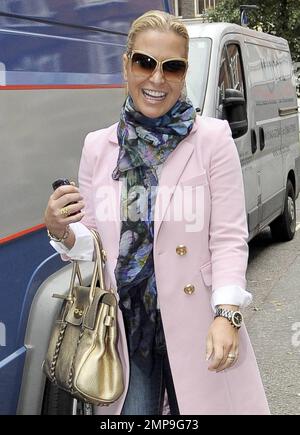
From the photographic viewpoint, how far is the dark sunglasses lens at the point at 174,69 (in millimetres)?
1982

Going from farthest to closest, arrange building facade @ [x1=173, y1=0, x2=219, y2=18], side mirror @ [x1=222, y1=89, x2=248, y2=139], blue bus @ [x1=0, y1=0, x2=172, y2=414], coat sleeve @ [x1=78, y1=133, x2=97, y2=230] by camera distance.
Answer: building facade @ [x1=173, y1=0, x2=219, y2=18] < side mirror @ [x1=222, y1=89, x2=248, y2=139] < blue bus @ [x1=0, y1=0, x2=172, y2=414] < coat sleeve @ [x1=78, y1=133, x2=97, y2=230]

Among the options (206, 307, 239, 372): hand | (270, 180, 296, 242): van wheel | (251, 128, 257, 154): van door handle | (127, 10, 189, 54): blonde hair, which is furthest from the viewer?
(270, 180, 296, 242): van wheel

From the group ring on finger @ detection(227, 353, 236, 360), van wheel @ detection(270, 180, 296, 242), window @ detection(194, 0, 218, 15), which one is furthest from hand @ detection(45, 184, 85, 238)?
window @ detection(194, 0, 218, 15)

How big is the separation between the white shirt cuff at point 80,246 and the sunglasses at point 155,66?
510 mm

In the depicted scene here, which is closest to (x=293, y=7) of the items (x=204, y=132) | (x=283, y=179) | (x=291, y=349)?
(x=283, y=179)

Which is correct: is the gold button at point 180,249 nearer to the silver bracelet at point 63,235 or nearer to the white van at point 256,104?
the silver bracelet at point 63,235

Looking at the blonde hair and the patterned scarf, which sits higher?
the blonde hair

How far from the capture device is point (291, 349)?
4703 mm

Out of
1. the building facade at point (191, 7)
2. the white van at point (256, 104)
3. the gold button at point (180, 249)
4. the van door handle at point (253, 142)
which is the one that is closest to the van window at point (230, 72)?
the white van at point (256, 104)

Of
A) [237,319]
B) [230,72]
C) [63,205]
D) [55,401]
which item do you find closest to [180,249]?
[237,319]

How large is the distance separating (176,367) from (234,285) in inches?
13.8

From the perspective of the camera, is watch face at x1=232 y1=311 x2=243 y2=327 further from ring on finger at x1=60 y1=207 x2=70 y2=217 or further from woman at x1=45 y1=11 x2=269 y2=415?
ring on finger at x1=60 y1=207 x2=70 y2=217

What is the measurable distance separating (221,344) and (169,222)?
15.4 inches

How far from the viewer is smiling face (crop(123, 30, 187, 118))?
1976 mm
